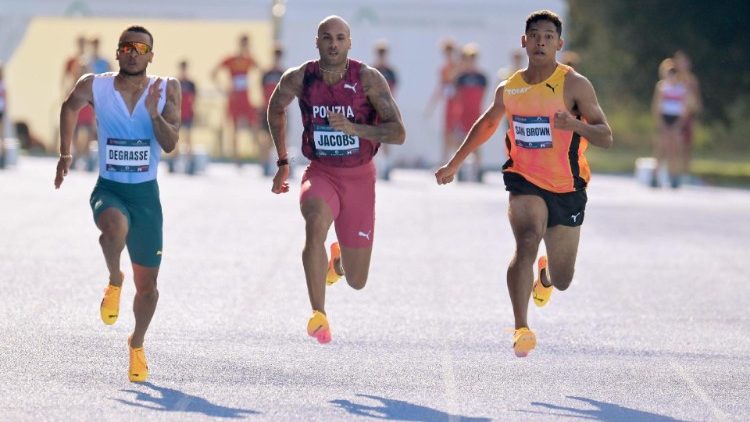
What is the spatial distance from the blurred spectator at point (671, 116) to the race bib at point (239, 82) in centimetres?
634

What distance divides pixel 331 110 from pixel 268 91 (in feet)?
53.4

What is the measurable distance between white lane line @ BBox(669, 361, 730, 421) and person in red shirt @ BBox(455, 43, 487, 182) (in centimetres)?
1651

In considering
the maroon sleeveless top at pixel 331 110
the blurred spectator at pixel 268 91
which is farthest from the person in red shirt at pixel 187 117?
the maroon sleeveless top at pixel 331 110

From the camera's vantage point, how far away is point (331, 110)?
9.27 metres

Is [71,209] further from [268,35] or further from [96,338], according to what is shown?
[268,35]

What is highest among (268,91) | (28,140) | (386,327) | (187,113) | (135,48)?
(135,48)

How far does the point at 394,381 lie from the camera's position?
8.64 metres

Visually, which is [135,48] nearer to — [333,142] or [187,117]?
[333,142]

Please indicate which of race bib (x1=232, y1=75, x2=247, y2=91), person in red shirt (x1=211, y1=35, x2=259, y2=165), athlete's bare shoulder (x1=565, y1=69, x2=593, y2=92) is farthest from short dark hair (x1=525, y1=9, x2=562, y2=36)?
race bib (x1=232, y1=75, x2=247, y2=91)

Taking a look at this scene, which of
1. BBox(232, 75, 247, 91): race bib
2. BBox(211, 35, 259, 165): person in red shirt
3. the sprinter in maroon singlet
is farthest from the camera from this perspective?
BBox(232, 75, 247, 91): race bib

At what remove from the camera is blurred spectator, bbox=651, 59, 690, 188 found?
25438 millimetres

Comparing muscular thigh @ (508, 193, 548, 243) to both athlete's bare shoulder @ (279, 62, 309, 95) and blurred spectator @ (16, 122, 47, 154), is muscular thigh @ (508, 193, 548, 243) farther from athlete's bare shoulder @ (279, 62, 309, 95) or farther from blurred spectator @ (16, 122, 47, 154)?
blurred spectator @ (16, 122, 47, 154)

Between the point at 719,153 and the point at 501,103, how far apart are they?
4177cm

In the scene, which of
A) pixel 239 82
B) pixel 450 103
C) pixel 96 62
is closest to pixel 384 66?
pixel 450 103
